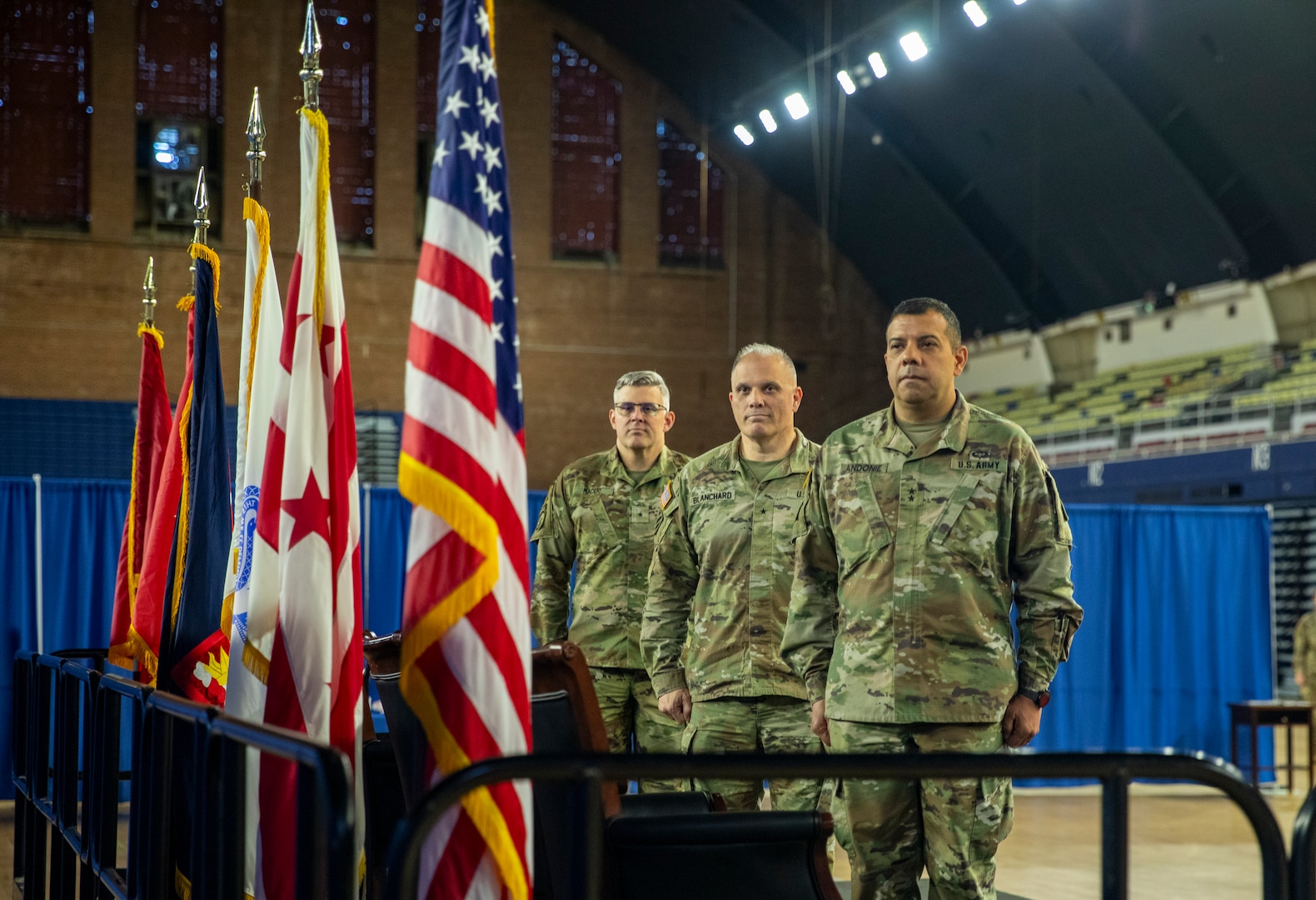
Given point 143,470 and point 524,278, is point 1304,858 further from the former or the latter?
point 524,278

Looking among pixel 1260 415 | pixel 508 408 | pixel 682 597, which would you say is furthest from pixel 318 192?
pixel 1260 415

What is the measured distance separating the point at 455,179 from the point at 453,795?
1.34 m

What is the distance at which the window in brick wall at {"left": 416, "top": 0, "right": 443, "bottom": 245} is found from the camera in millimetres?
18188

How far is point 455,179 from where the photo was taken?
274 centimetres

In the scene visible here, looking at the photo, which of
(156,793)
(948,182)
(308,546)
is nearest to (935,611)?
(308,546)

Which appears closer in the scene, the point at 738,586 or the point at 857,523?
the point at 857,523

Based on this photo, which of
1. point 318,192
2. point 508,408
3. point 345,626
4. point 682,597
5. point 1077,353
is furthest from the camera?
point 1077,353

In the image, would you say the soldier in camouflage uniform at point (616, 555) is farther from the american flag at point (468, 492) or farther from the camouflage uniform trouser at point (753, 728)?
the american flag at point (468, 492)

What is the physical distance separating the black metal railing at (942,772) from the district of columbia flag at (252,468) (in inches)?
53.9

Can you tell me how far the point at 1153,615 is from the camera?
35.0ft

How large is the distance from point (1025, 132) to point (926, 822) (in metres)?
14.7

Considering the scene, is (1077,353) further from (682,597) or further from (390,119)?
(682,597)

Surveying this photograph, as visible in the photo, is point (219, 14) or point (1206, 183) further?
point (219, 14)

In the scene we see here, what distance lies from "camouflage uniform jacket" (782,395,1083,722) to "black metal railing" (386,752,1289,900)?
1.13 metres
